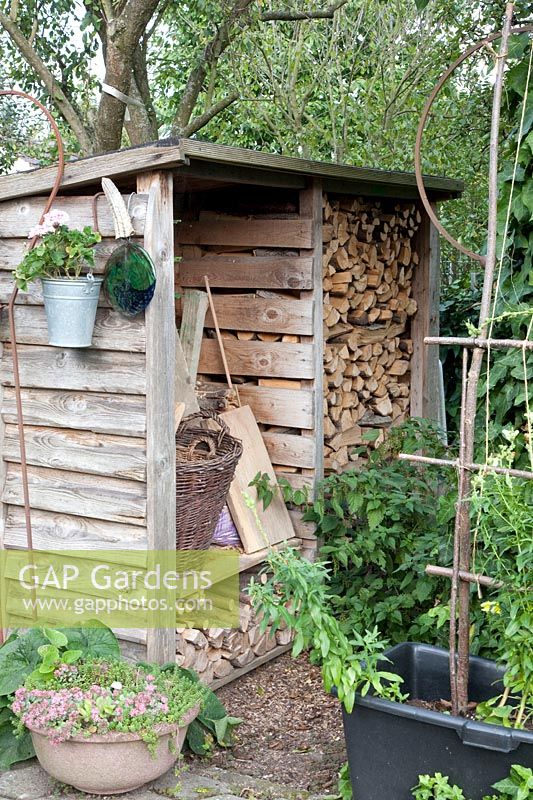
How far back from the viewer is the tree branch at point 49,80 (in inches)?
250

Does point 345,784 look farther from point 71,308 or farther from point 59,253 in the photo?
point 59,253

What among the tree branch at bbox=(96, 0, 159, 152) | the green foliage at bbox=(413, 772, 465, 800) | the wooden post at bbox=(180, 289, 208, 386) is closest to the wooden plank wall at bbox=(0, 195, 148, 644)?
the wooden post at bbox=(180, 289, 208, 386)

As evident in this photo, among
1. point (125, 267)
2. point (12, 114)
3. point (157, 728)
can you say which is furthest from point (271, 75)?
point (157, 728)

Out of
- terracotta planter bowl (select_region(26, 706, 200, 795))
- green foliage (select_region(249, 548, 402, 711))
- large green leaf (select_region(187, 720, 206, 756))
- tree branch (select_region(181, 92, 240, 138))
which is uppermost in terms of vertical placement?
tree branch (select_region(181, 92, 240, 138))

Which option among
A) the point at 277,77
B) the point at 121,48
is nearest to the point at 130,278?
the point at 121,48

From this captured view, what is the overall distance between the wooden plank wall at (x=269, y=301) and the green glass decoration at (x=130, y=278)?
1356 millimetres

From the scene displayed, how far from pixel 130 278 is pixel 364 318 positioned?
6.86 feet

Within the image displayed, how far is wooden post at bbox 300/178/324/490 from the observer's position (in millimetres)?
4641

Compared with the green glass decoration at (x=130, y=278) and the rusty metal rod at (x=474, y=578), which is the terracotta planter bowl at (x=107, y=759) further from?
the green glass decoration at (x=130, y=278)

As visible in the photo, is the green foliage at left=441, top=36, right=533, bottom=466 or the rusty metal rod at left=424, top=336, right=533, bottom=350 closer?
the rusty metal rod at left=424, top=336, right=533, bottom=350

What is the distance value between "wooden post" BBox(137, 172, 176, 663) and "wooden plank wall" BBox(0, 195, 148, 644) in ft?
0.14

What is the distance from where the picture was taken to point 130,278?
135 inches

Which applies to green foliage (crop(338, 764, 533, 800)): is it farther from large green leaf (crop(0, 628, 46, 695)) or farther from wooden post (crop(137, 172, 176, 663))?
large green leaf (crop(0, 628, 46, 695))

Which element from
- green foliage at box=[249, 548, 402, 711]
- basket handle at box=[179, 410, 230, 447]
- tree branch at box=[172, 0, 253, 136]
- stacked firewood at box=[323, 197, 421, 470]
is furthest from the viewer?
tree branch at box=[172, 0, 253, 136]
